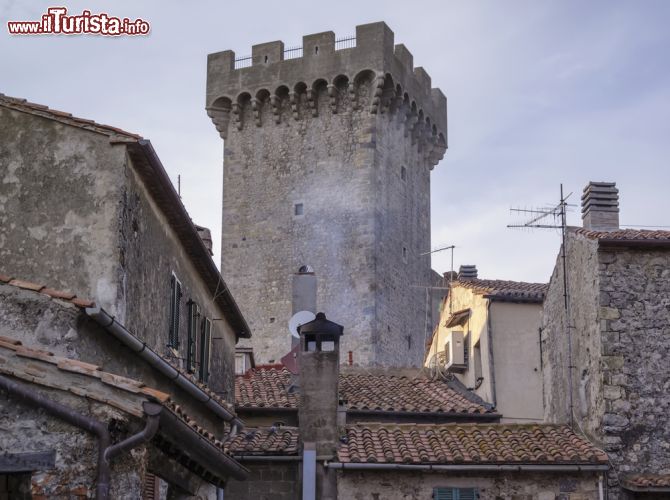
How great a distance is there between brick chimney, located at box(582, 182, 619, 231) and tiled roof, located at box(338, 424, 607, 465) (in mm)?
4936

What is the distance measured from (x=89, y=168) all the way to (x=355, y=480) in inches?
308

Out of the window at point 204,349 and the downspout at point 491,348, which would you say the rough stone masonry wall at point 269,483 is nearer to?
the window at point 204,349

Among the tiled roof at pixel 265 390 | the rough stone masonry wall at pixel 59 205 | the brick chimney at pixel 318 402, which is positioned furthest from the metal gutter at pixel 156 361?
the tiled roof at pixel 265 390

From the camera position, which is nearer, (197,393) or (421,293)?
(197,393)

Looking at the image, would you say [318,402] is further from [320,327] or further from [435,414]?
[435,414]

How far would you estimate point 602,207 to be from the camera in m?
25.5

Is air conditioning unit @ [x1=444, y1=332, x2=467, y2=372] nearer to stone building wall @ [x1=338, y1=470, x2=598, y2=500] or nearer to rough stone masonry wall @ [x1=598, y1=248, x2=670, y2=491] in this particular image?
rough stone masonry wall @ [x1=598, y1=248, x2=670, y2=491]

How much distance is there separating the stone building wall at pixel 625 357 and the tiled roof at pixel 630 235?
7.5 inches

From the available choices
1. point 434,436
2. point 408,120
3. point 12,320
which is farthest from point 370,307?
point 12,320

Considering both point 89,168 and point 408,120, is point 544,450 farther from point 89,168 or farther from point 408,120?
point 408,120

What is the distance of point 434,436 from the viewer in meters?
22.2

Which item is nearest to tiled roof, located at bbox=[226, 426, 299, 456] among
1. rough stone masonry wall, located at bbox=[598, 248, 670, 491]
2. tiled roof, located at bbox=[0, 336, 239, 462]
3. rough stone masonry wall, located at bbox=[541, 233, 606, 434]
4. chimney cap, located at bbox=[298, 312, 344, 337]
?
chimney cap, located at bbox=[298, 312, 344, 337]

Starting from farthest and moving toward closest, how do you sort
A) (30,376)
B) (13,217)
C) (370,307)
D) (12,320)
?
(370,307) → (13,217) → (12,320) → (30,376)

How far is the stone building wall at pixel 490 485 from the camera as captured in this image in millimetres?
20828
